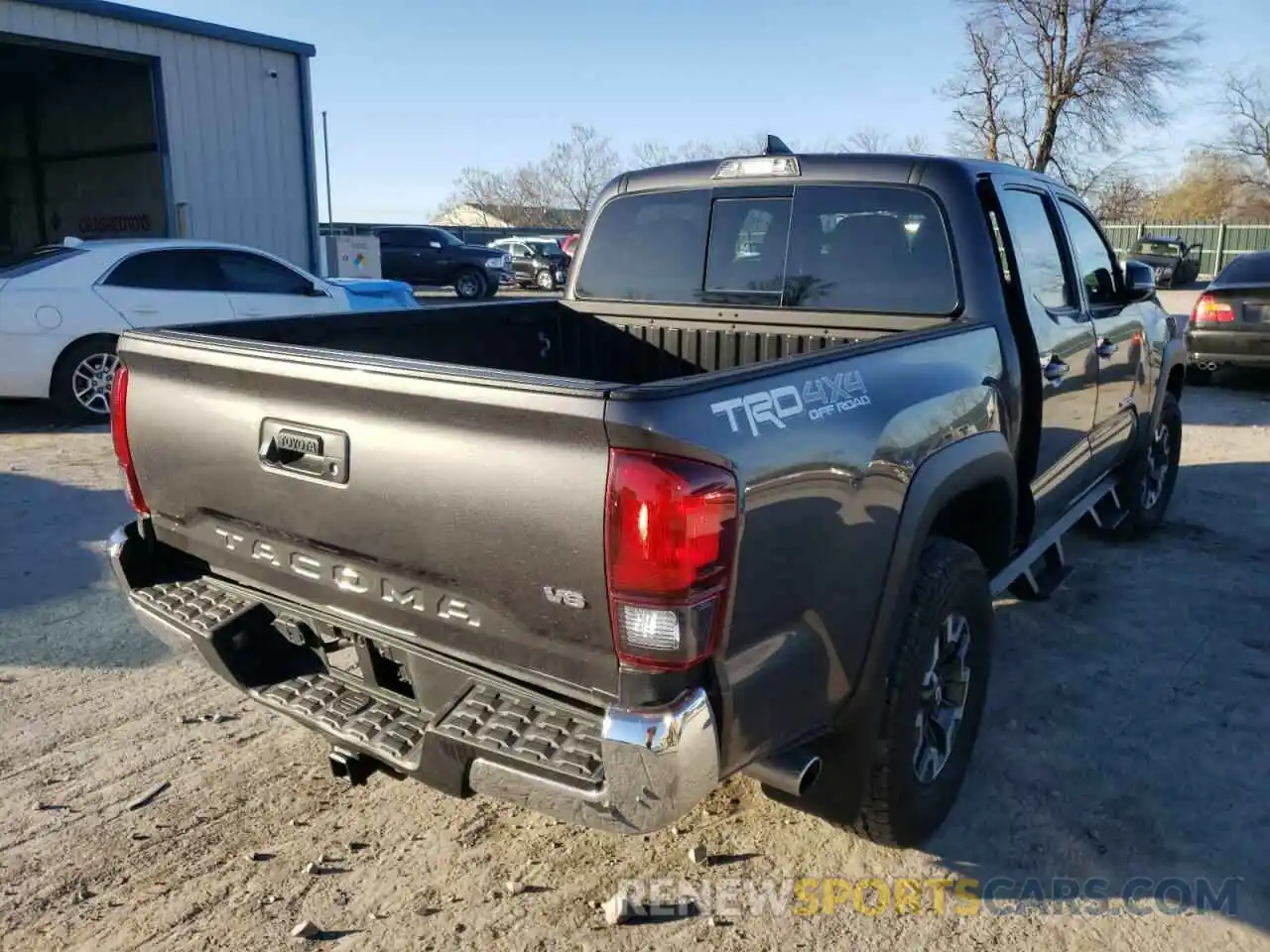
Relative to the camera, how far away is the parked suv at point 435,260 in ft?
85.0

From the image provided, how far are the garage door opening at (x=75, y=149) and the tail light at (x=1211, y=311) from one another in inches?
591

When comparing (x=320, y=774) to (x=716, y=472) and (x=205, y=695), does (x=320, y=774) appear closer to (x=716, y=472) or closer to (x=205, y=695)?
(x=205, y=695)

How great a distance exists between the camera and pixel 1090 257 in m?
4.74

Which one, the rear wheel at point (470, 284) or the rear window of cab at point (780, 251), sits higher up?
the rear window of cab at point (780, 251)

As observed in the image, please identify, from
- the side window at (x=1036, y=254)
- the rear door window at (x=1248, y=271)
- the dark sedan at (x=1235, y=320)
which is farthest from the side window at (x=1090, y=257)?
the rear door window at (x=1248, y=271)

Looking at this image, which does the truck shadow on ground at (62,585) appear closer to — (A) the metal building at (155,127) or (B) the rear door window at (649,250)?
(B) the rear door window at (649,250)

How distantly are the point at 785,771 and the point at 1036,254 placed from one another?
2.56 metres

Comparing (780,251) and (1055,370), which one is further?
(780,251)

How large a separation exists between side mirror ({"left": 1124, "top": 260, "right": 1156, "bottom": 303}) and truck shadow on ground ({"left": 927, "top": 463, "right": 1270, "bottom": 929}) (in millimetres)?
1517

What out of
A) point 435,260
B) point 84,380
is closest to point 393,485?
point 84,380

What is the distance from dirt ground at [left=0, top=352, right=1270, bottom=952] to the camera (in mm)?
2668

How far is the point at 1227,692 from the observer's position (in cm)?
404

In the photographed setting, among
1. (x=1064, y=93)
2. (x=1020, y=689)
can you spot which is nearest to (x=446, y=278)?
(x=1064, y=93)

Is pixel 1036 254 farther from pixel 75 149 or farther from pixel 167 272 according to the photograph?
pixel 75 149
